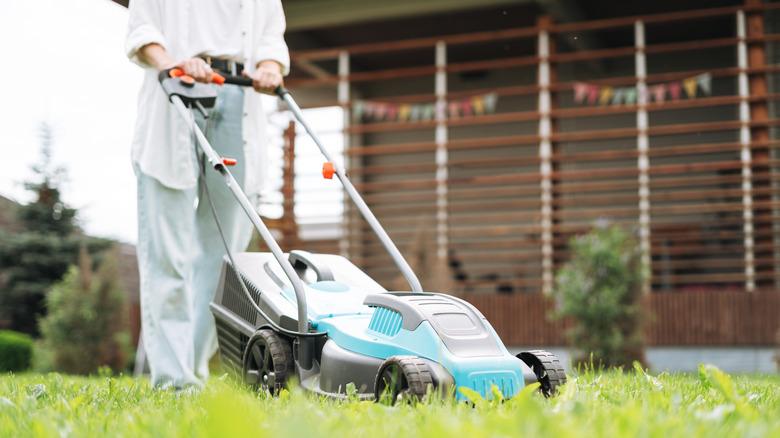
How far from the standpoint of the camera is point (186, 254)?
3260 mm

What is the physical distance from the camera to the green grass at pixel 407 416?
134 centimetres

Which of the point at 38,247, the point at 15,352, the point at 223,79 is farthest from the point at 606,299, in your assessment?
the point at 38,247

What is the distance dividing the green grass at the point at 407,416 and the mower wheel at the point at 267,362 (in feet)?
0.82

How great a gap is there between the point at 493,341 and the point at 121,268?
10.7 metres

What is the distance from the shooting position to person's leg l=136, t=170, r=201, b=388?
10.3ft

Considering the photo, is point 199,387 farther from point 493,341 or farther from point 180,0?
point 180,0

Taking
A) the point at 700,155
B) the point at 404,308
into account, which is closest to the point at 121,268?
the point at 700,155

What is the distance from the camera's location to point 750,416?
1.73 m

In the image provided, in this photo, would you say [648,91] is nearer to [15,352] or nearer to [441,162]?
[441,162]

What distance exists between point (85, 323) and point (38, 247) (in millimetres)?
2322

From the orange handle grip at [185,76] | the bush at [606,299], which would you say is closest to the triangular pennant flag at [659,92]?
the bush at [606,299]

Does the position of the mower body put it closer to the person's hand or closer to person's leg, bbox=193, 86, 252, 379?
person's leg, bbox=193, 86, 252, 379

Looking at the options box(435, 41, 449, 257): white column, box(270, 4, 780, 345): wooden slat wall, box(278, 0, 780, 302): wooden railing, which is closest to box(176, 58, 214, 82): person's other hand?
box(270, 4, 780, 345): wooden slat wall

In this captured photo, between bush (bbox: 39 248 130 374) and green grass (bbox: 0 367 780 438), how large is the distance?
6744 mm
